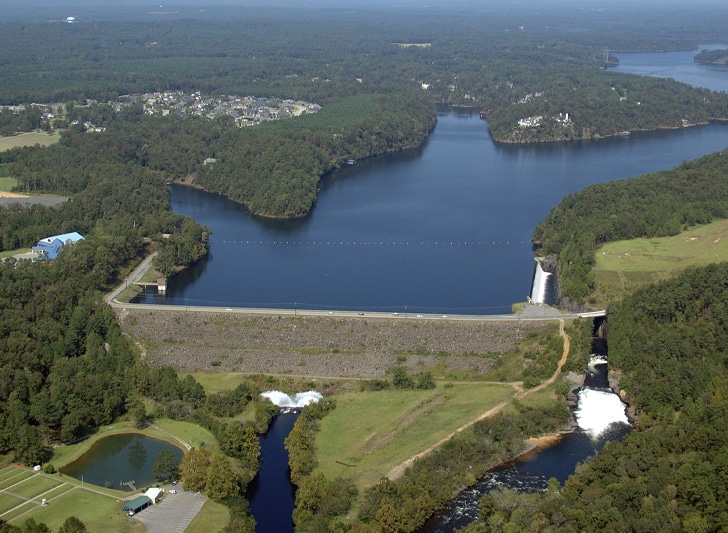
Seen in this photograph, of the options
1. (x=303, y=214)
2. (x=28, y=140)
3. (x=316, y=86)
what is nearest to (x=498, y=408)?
(x=303, y=214)

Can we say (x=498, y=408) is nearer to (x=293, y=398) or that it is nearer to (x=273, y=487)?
(x=293, y=398)

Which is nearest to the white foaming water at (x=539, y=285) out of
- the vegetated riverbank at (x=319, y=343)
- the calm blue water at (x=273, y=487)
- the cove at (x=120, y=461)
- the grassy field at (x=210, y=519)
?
the vegetated riverbank at (x=319, y=343)

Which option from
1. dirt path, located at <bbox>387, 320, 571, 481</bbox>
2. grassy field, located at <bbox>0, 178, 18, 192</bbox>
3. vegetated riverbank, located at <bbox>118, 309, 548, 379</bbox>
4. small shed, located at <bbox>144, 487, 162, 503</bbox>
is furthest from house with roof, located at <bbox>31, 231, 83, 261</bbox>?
dirt path, located at <bbox>387, 320, 571, 481</bbox>

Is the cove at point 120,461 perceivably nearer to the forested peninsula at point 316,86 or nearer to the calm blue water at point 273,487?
the calm blue water at point 273,487

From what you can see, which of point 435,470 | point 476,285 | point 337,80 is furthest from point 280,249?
point 337,80

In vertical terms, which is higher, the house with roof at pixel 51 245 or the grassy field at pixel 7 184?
the house with roof at pixel 51 245

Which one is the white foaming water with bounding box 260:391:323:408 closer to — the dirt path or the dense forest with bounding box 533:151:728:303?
the dirt path
